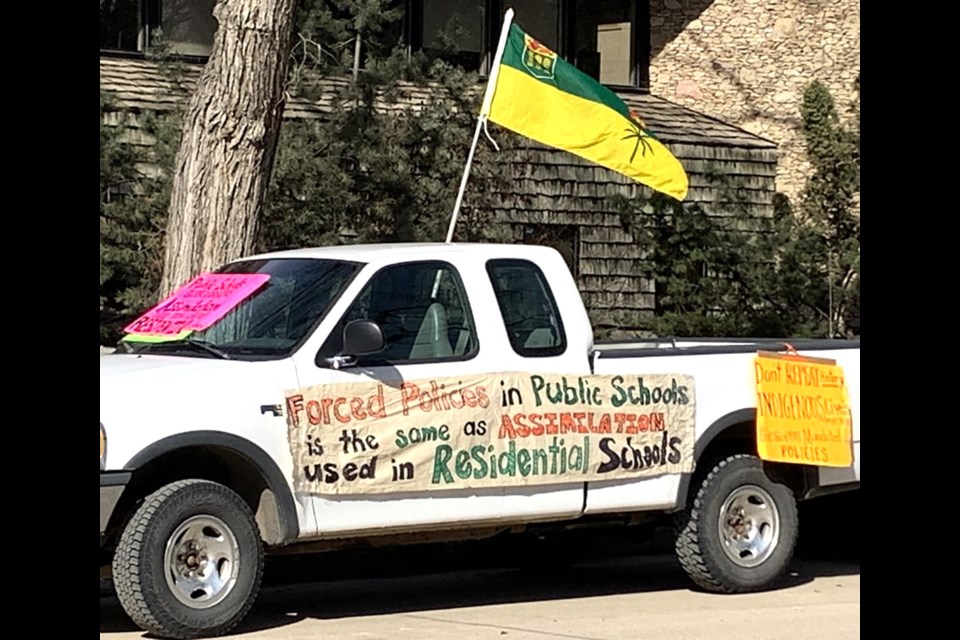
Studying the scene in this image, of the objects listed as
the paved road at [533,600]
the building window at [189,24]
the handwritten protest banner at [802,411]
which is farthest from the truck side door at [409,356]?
the building window at [189,24]

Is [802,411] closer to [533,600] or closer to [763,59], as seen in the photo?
[533,600]

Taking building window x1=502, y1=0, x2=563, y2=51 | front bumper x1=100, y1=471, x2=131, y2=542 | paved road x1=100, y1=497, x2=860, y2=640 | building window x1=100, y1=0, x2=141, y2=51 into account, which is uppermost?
building window x1=502, y1=0, x2=563, y2=51

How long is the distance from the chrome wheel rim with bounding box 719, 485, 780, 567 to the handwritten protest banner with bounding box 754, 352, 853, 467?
321 mm

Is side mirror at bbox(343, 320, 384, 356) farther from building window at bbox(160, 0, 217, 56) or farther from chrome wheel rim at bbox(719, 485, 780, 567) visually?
building window at bbox(160, 0, 217, 56)

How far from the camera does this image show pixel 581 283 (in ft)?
64.5

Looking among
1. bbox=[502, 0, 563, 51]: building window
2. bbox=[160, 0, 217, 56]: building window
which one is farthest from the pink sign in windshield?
bbox=[502, 0, 563, 51]: building window

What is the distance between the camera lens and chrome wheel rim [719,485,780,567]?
10.2 metres

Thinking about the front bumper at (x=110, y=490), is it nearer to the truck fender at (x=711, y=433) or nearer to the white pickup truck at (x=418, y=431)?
the white pickup truck at (x=418, y=431)

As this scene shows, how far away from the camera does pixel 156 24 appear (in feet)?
63.4

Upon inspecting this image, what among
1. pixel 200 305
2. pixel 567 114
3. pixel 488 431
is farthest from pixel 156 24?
pixel 488 431

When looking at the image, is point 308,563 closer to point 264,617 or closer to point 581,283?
point 264,617

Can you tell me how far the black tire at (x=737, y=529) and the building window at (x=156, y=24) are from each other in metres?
10.7
